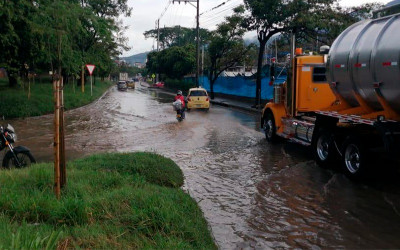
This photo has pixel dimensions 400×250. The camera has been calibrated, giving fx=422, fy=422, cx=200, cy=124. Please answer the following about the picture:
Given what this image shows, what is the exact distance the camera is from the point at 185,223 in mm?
5016

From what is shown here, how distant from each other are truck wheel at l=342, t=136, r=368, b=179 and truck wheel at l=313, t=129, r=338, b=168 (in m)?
0.69

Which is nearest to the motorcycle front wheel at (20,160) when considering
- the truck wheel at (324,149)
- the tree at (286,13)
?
the truck wheel at (324,149)

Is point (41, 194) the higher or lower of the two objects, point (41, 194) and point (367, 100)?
the lower

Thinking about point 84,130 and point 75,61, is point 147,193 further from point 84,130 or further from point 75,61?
point 75,61

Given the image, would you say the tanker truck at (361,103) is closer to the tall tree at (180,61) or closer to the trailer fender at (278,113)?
the trailer fender at (278,113)

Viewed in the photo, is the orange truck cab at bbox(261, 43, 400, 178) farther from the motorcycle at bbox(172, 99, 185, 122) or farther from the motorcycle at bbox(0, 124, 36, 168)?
the motorcycle at bbox(0, 124, 36, 168)

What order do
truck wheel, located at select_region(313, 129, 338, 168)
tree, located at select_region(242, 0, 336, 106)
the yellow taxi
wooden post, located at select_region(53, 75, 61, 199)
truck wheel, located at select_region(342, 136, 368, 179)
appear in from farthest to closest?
the yellow taxi, tree, located at select_region(242, 0, 336, 106), truck wheel, located at select_region(313, 129, 338, 168), truck wheel, located at select_region(342, 136, 368, 179), wooden post, located at select_region(53, 75, 61, 199)

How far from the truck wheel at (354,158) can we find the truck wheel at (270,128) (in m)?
4.85

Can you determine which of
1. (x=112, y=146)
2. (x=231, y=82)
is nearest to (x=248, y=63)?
(x=231, y=82)

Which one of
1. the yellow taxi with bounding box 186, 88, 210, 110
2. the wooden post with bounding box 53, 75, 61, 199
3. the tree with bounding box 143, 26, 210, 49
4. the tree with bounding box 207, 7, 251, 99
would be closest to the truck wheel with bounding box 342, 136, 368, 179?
the wooden post with bounding box 53, 75, 61, 199

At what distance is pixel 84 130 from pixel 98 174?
10282mm

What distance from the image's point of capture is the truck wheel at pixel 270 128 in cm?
1373

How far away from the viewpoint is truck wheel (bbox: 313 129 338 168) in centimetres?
959

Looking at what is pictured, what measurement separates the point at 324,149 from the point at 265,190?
272cm
